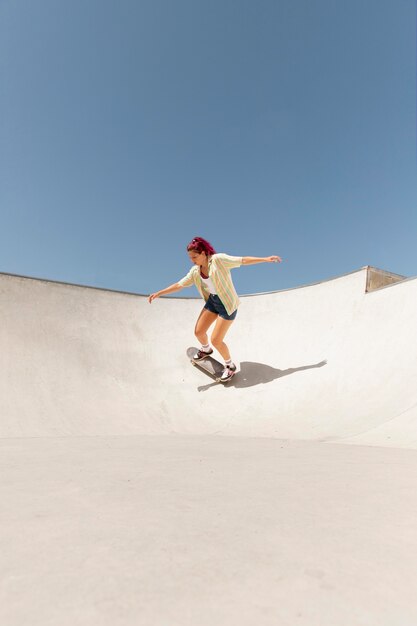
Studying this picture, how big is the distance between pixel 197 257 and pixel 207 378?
91.1 inches

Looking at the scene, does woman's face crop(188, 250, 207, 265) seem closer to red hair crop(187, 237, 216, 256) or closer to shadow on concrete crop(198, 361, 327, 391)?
red hair crop(187, 237, 216, 256)

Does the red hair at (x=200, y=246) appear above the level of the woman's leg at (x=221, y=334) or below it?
above

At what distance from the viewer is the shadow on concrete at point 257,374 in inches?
224

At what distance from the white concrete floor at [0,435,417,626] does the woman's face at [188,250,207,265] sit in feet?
13.0

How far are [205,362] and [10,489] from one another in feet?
15.3

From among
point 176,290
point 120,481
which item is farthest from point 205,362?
point 120,481

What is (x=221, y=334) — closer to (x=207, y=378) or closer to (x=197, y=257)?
(x=207, y=378)

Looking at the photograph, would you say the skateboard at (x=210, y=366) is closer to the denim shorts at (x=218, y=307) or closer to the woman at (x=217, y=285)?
the woman at (x=217, y=285)

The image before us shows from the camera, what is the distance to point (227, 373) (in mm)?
5832

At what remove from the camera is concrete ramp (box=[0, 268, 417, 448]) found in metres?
4.16

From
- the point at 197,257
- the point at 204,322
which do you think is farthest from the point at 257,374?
the point at 197,257

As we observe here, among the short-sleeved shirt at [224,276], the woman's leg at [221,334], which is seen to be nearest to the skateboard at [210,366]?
the woman's leg at [221,334]

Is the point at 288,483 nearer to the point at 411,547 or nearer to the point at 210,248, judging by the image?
the point at 411,547

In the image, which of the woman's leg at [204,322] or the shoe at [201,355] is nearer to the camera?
the woman's leg at [204,322]
